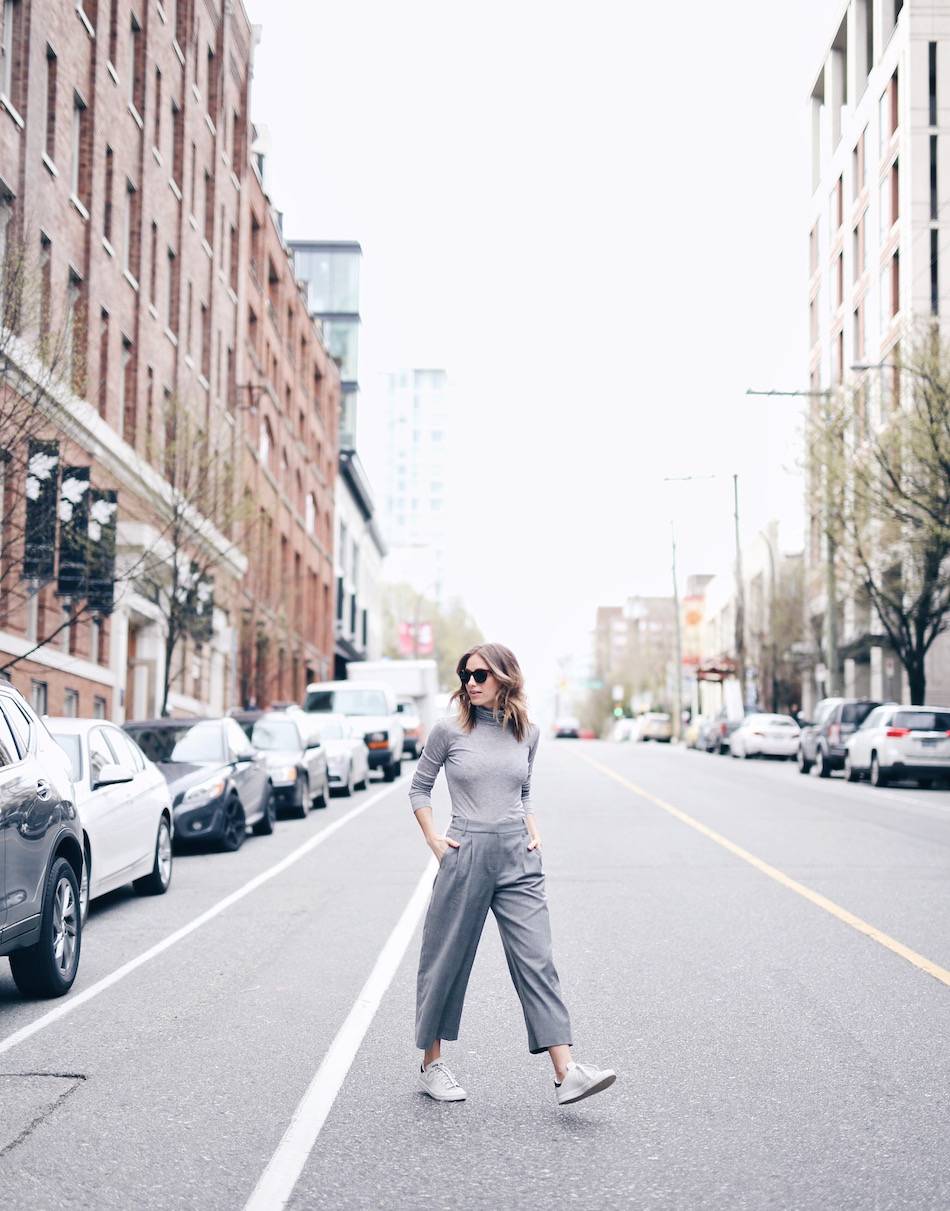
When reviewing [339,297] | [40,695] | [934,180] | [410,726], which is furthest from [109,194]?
[339,297]

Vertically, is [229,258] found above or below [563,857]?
above

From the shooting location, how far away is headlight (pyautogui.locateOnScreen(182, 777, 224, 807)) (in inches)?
653

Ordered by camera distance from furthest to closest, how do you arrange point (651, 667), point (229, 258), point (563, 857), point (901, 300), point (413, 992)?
point (651, 667) → point (901, 300) → point (229, 258) → point (563, 857) → point (413, 992)

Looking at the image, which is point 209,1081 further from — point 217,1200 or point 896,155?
point 896,155

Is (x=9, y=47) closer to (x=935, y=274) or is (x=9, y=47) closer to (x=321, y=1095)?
(x=321, y=1095)

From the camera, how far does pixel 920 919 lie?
11297 mm

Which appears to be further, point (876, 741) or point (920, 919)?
point (876, 741)

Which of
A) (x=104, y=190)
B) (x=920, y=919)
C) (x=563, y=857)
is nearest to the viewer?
(x=920, y=919)

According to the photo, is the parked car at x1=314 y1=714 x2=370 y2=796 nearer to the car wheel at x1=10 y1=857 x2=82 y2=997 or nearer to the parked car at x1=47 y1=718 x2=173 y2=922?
the parked car at x1=47 y1=718 x2=173 y2=922

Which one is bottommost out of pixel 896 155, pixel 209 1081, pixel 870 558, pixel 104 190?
pixel 209 1081

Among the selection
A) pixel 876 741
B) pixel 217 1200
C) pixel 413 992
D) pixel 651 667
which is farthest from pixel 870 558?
pixel 651 667

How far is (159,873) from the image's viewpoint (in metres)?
13.3

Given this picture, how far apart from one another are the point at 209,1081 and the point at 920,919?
6367mm

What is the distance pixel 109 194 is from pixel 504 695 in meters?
26.5
